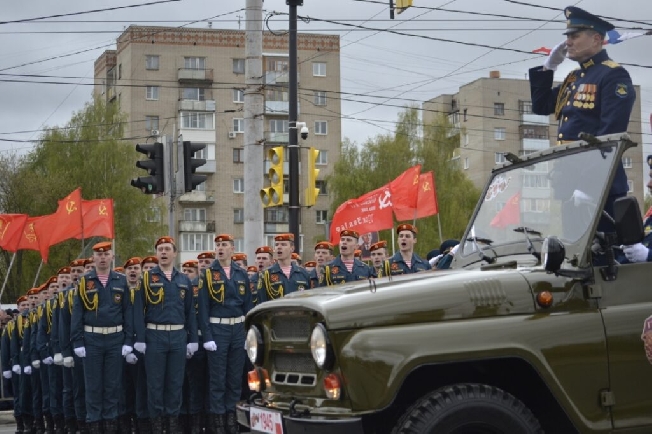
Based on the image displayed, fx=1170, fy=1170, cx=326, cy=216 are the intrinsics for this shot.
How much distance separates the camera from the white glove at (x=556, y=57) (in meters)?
9.00

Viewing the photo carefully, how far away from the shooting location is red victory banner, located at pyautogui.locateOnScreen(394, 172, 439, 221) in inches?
910

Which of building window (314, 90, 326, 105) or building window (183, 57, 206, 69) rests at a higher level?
building window (183, 57, 206, 69)

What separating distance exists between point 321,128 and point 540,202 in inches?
2557

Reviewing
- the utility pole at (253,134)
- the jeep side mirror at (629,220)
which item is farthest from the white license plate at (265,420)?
the utility pole at (253,134)

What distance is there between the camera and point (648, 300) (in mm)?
6930

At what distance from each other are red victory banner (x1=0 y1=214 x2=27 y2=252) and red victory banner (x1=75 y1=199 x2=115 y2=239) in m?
2.80

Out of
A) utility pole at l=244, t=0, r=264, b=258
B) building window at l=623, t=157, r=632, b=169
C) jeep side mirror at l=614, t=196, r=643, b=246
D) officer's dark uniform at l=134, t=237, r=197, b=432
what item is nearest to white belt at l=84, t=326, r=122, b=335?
officer's dark uniform at l=134, t=237, r=197, b=432

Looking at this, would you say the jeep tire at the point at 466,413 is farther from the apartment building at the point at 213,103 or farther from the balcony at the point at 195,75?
the balcony at the point at 195,75

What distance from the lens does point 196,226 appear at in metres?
71.2

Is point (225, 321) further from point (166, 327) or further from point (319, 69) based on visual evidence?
point (319, 69)

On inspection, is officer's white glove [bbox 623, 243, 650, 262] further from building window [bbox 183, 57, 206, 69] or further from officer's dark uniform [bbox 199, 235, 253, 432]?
building window [bbox 183, 57, 206, 69]

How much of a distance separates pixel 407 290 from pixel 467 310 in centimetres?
36

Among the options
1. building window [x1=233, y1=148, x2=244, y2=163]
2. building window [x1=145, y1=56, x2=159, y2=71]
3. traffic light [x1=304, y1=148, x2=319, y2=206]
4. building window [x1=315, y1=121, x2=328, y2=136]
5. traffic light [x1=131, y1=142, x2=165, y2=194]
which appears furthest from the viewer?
building window [x1=315, y1=121, x2=328, y2=136]

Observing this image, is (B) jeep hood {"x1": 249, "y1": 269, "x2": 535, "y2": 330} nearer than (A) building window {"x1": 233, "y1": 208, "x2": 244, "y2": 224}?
Yes
